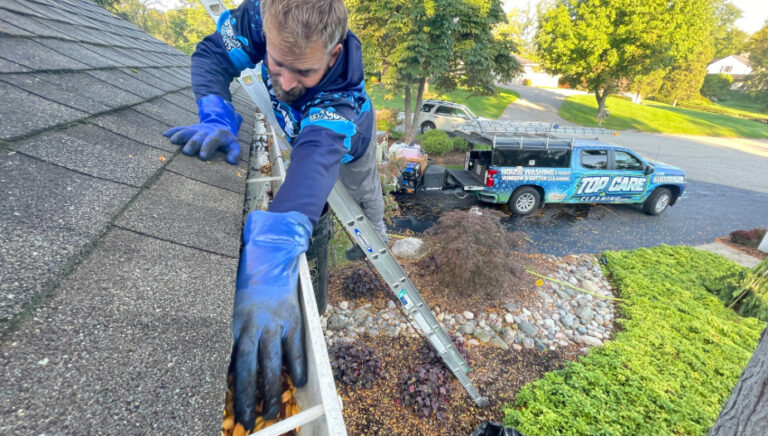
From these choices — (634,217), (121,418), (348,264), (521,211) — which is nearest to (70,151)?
(121,418)

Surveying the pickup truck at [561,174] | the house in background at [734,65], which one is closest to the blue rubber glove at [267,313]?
the pickup truck at [561,174]

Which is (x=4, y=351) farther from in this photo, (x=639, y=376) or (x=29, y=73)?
(x=639, y=376)

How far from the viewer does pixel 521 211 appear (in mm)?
9164

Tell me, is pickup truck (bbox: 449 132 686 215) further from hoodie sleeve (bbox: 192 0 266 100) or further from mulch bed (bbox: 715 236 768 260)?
hoodie sleeve (bbox: 192 0 266 100)

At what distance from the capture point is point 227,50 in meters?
2.22

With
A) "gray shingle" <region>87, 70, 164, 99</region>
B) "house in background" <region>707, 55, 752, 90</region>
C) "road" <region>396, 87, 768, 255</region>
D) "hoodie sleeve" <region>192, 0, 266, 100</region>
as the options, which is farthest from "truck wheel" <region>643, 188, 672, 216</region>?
"house in background" <region>707, 55, 752, 90</region>

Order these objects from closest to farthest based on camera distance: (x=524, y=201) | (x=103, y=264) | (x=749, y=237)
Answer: (x=103, y=264) → (x=749, y=237) → (x=524, y=201)

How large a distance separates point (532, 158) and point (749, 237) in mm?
5606

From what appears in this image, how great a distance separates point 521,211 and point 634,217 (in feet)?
11.5

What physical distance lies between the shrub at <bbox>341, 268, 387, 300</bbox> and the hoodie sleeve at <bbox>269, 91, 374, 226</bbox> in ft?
12.2

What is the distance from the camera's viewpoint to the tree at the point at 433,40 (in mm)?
11453

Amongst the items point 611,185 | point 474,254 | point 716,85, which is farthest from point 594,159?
point 716,85

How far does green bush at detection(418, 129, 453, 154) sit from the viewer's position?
14.6 m

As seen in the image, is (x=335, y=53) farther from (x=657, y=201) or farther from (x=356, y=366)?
(x=657, y=201)
